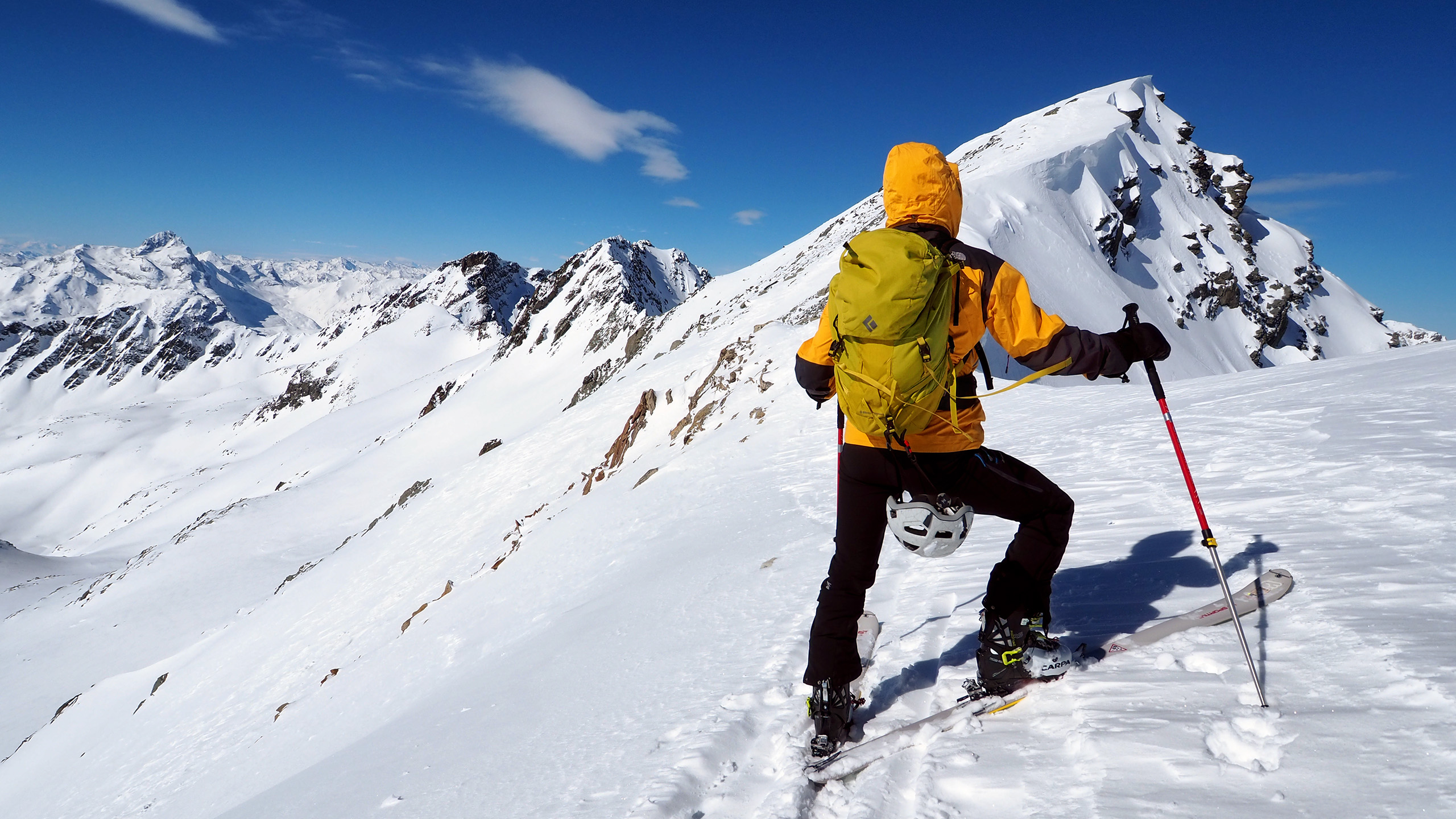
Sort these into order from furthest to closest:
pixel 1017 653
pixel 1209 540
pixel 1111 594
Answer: pixel 1111 594 < pixel 1017 653 < pixel 1209 540

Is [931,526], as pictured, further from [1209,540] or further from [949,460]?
[1209,540]

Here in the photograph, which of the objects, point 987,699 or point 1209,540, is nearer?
point 1209,540

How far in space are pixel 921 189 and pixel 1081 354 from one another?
41.1 inches

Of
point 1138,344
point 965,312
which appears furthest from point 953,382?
point 1138,344

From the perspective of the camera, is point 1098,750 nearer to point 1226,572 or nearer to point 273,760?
point 1226,572

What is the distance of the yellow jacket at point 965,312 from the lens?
2.89 metres

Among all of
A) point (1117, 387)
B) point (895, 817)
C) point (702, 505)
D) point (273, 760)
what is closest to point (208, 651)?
point (273, 760)

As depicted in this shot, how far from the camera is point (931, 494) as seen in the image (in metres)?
3.02

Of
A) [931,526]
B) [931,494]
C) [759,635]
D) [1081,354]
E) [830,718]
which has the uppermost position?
[1081,354]

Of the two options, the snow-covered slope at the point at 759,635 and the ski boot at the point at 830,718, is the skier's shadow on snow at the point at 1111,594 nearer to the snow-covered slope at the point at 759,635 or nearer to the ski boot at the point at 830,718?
the snow-covered slope at the point at 759,635

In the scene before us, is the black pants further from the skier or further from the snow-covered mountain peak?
the snow-covered mountain peak

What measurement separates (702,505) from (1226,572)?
8.33 m

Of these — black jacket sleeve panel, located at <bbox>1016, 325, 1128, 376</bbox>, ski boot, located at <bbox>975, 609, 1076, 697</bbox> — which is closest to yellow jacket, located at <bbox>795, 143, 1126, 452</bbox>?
black jacket sleeve panel, located at <bbox>1016, 325, 1128, 376</bbox>

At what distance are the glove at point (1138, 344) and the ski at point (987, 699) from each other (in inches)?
51.9
